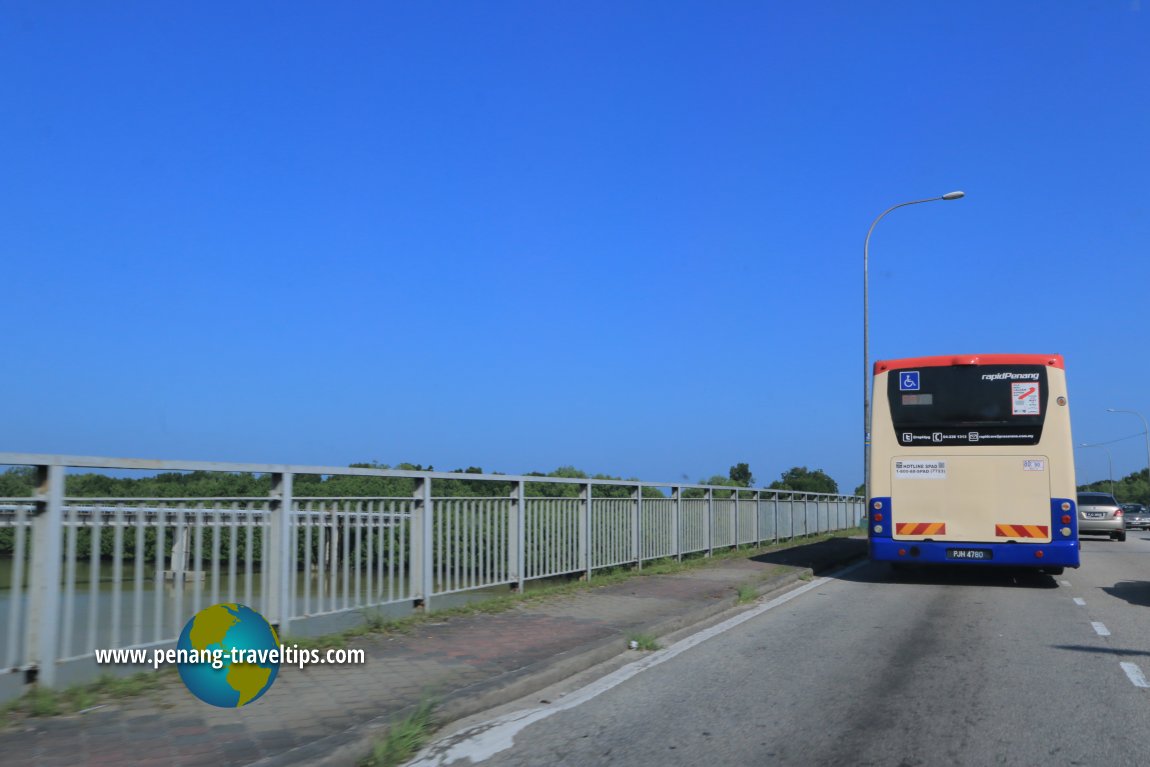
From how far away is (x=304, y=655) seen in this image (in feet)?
23.1

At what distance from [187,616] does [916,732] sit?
4926mm

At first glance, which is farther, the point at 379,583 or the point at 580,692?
the point at 379,583

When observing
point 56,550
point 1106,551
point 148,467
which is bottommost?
point 1106,551

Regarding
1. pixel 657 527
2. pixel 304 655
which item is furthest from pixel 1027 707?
pixel 657 527

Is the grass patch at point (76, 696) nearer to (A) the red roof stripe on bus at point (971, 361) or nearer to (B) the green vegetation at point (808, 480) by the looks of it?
(A) the red roof stripe on bus at point (971, 361)

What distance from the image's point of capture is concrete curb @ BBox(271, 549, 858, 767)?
15.4 ft

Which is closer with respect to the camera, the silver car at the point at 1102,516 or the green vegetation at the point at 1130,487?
the silver car at the point at 1102,516

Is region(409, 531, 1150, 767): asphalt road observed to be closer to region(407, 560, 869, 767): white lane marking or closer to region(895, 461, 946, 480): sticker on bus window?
region(407, 560, 869, 767): white lane marking

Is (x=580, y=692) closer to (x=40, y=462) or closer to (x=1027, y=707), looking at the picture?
(x=1027, y=707)

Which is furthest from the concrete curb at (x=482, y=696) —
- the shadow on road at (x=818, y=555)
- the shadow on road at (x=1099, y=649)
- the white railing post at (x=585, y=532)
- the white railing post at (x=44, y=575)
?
the shadow on road at (x=818, y=555)

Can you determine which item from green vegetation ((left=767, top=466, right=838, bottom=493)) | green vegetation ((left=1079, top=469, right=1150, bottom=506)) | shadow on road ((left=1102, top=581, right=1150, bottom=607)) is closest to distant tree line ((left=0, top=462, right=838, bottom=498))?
shadow on road ((left=1102, top=581, right=1150, bottom=607))

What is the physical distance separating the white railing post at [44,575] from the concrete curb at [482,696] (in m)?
1.87

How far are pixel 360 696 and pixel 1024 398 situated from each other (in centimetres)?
1133

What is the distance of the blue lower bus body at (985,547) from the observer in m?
13.4
